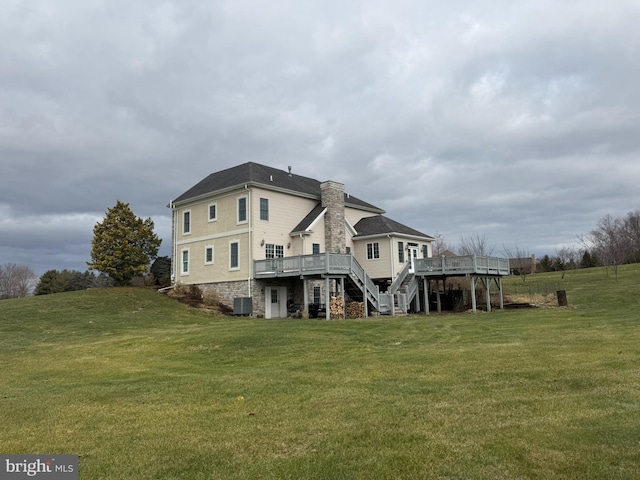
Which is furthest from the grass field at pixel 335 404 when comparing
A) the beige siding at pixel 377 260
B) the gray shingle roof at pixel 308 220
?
the beige siding at pixel 377 260

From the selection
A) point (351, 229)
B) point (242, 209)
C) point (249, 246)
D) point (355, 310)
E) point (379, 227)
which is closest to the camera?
point (355, 310)

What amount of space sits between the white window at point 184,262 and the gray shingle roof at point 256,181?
347cm

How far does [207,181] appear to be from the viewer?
113ft

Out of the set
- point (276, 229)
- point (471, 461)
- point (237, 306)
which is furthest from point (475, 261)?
point (471, 461)

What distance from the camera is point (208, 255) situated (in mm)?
30828

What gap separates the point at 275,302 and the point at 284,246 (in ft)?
11.4

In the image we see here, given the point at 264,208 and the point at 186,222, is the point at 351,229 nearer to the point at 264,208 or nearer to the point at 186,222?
the point at 264,208

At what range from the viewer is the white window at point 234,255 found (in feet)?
94.1

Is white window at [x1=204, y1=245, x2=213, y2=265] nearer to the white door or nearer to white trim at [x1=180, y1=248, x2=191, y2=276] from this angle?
white trim at [x1=180, y1=248, x2=191, y2=276]

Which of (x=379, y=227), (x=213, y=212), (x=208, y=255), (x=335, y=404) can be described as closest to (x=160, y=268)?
(x=208, y=255)

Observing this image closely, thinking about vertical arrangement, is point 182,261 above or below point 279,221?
below

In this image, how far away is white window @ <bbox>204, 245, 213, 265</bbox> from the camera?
3055 centimetres

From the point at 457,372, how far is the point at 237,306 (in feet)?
63.7

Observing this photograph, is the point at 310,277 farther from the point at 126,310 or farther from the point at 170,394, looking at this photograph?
the point at 170,394
